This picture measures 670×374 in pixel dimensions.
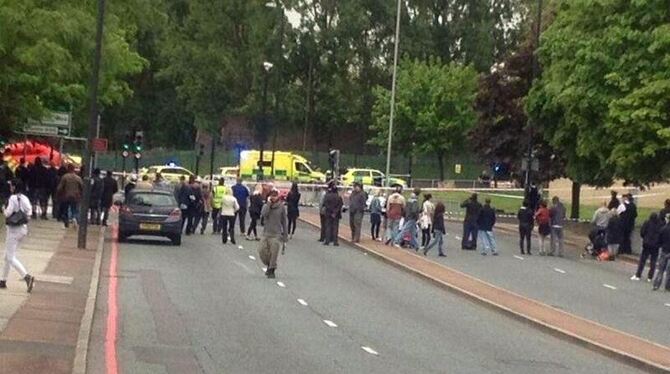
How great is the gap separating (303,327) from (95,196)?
2266 centimetres

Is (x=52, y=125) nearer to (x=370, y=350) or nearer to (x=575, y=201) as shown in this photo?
(x=575, y=201)

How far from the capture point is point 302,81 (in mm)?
93938

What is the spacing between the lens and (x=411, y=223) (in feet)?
141

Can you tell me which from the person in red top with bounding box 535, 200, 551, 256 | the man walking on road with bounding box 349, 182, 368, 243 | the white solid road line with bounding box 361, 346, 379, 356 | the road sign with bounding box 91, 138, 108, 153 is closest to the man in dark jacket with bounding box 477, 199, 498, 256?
the person in red top with bounding box 535, 200, 551, 256

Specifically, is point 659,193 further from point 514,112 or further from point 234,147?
point 234,147

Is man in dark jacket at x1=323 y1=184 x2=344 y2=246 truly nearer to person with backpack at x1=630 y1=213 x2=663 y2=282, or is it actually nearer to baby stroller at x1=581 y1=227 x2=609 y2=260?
baby stroller at x1=581 y1=227 x2=609 y2=260

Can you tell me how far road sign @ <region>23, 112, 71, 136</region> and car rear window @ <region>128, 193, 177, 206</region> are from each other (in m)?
6.41

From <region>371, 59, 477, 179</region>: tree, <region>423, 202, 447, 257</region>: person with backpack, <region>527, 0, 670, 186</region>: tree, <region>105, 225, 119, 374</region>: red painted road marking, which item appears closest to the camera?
<region>105, 225, 119, 374</region>: red painted road marking

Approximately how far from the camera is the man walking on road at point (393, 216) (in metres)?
43.5

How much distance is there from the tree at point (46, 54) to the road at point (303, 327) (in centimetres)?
657

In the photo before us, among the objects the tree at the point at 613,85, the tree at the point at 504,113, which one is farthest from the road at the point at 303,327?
the tree at the point at 504,113

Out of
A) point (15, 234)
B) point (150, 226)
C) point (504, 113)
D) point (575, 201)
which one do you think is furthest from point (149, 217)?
point (504, 113)

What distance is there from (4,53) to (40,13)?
1.37 m

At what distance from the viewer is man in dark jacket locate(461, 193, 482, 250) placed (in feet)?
140
